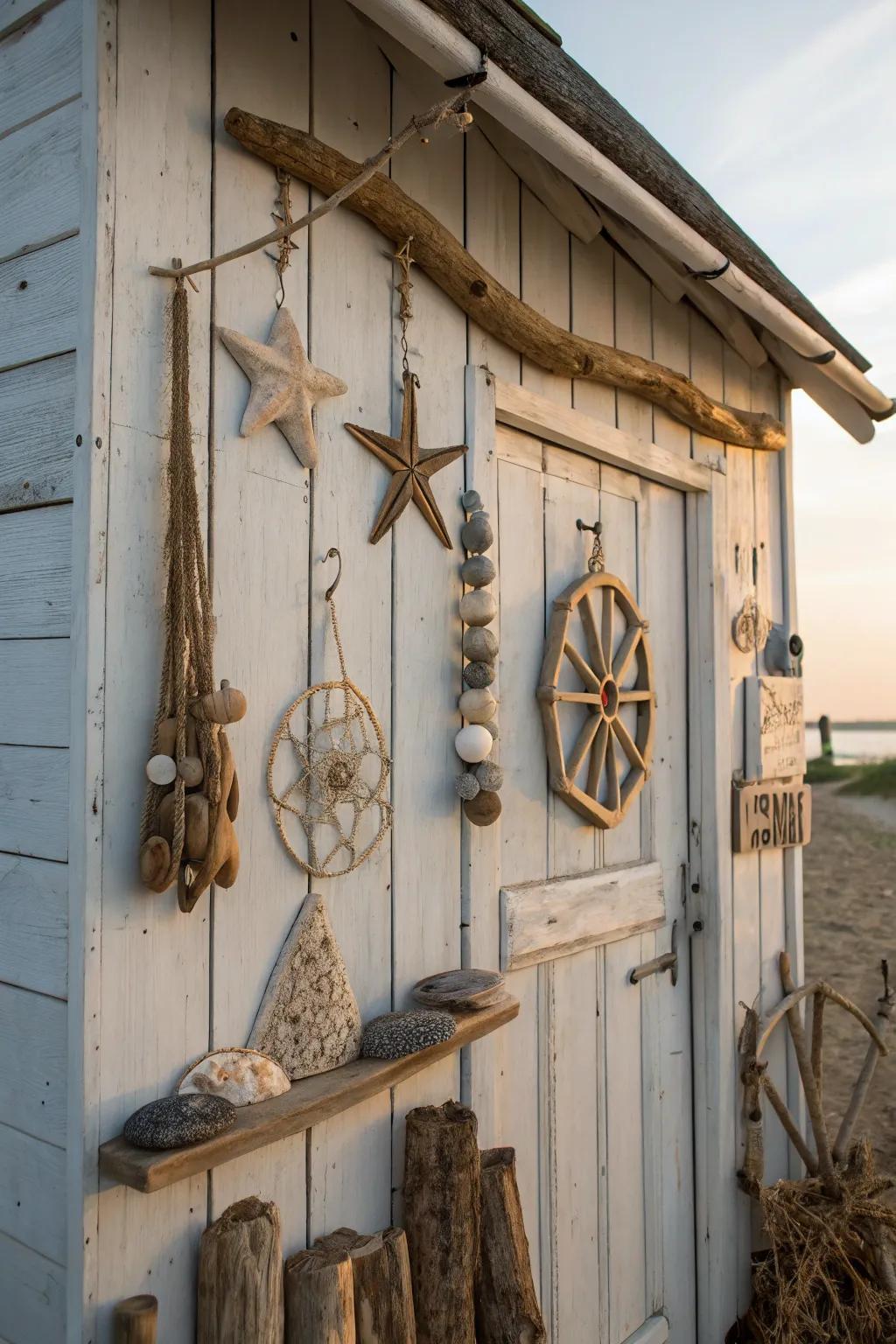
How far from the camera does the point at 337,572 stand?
4.56ft

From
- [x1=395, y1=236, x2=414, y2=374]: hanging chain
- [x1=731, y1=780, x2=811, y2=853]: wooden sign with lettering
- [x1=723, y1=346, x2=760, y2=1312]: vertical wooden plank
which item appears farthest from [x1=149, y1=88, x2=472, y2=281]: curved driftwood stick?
[x1=731, y1=780, x2=811, y2=853]: wooden sign with lettering

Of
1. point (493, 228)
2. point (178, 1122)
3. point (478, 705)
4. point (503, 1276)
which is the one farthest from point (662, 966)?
point (493, 228)

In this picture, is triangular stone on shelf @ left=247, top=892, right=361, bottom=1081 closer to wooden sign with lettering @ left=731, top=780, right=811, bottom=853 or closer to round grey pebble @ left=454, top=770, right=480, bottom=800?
round grey pebble @ left=454, top=770, right=480, bottom=800

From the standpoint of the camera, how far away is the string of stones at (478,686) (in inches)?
62.1

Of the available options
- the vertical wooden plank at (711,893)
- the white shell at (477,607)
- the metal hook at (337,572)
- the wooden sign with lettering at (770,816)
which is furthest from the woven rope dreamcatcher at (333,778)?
the wooden sign with lettering at (770,816)

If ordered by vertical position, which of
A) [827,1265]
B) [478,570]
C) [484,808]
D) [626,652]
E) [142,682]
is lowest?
[827,1265]

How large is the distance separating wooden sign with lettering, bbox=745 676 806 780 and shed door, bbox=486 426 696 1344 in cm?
25

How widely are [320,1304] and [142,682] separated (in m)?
0.82

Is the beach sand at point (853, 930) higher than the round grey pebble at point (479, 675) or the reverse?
the reverse

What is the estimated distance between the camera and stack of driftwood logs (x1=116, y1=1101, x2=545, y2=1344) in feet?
3.63

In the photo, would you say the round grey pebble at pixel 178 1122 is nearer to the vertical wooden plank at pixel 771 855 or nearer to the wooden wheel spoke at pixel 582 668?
the wooden wheel spoke at pixel 582 668

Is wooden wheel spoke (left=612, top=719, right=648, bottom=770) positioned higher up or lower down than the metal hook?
lower down

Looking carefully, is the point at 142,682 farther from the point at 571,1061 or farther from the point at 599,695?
the point at 571,1061

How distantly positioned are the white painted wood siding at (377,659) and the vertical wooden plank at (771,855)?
299 millimetres
